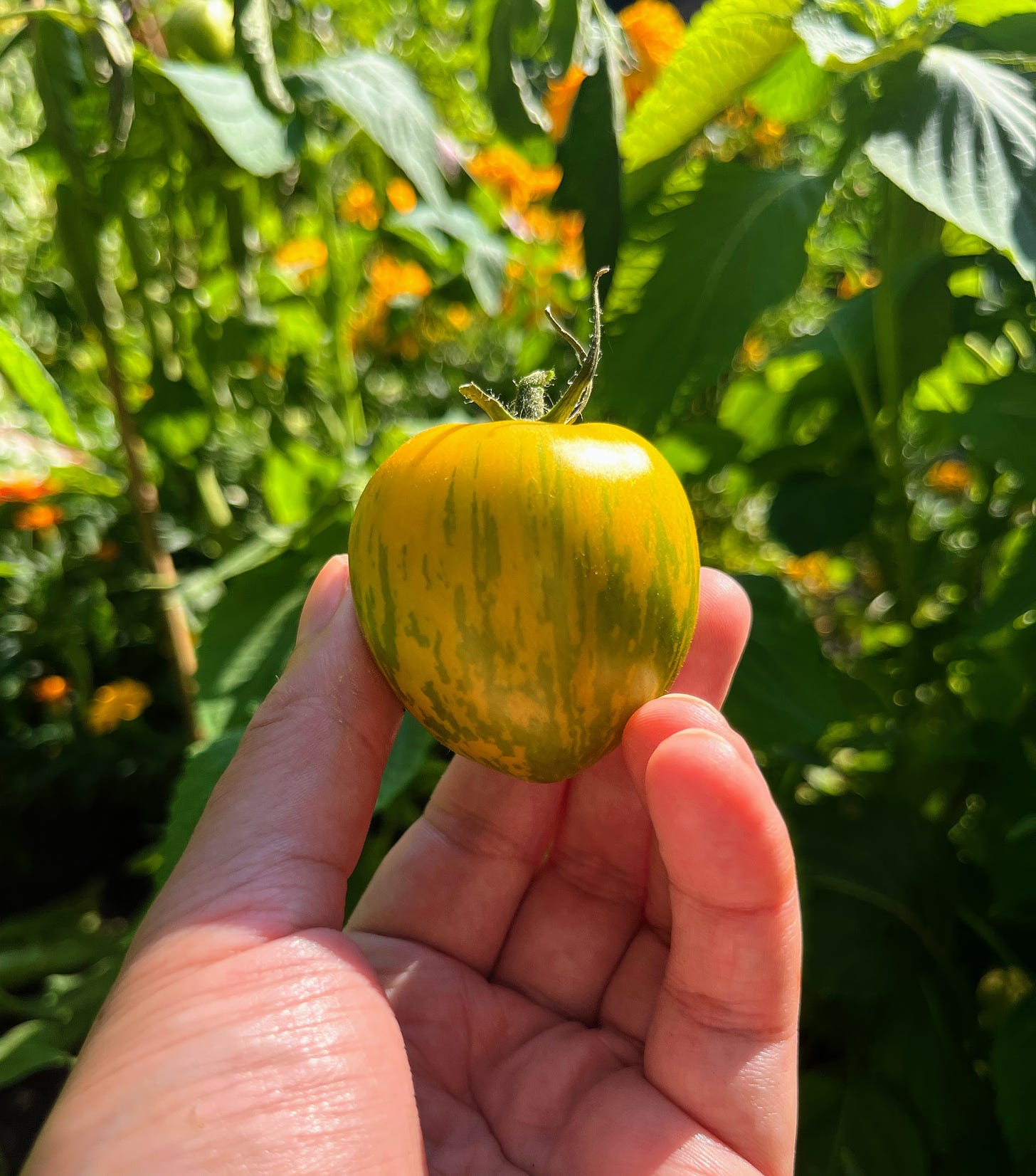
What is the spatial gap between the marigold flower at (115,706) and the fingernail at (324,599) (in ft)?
2.28

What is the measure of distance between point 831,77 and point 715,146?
837 millimetres

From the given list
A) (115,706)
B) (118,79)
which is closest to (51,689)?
(115,706)

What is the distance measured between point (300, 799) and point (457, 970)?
0.90ft

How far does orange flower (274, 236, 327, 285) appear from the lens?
1210 millimetres

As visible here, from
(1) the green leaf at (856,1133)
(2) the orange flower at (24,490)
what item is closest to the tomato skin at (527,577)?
(2) the orange flower at (24,490)

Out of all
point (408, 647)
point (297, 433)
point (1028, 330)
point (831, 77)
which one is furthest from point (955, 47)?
point (297, 433)

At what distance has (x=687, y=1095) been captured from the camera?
1.96 ft

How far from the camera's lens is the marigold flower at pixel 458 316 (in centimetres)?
134

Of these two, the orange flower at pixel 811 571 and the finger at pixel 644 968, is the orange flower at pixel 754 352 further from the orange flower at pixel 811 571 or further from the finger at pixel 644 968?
the finger at pixel 644 968

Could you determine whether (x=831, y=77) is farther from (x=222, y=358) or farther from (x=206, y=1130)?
(x=206, y=1130)

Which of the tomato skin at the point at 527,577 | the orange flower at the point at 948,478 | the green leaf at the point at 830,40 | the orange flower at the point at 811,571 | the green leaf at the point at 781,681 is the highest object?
the green leaf at the point at 830,40

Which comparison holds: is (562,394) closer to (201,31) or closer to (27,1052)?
(201,31)

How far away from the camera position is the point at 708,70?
25.0 inches

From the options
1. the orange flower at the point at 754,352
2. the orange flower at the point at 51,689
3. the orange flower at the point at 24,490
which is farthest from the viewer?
the orange flower at the point at 754,352
